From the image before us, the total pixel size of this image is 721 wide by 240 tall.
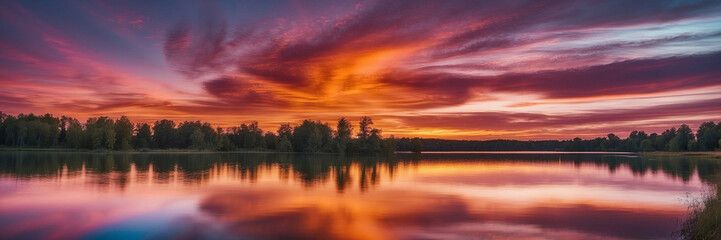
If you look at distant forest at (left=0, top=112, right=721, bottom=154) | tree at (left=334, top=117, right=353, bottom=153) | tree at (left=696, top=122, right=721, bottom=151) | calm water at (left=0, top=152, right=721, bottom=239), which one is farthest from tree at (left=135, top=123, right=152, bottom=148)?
A: tree at (left=696, top=122, right=721, bottom=151)

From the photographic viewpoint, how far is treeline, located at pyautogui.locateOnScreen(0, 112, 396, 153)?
448 ft

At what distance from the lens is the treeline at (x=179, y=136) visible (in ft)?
448

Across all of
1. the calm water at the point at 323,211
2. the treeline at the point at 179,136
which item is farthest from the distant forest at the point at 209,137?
the calm water at the point at 323,211

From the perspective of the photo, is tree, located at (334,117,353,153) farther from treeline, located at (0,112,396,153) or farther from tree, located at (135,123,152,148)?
tree, located at (135,123,152,148)

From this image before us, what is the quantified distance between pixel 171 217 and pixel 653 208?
24990 millimetres

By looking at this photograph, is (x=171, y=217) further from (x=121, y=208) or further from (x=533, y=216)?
(x=533, y=216)

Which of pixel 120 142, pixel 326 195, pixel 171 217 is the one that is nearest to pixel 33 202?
pixel 171 217

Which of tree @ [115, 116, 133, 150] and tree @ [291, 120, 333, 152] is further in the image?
tree @ [291, 120, 333, 152]

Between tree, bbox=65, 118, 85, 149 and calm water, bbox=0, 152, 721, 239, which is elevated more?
tree, bbox=65, 118, 85, 149

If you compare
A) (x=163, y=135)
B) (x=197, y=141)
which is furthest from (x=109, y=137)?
(x=163, y=135)

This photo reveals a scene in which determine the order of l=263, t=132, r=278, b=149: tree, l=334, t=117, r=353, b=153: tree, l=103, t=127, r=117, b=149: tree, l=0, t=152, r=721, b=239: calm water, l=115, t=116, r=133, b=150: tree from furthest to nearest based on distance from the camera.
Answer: l=263, t=132, r=278, b=149: tree, l=334, t=117, r=353, b=153: tree, l=115, t=116, r=133, b=150: tree, l=103, t=127, r=117, b=149: tree, l=0, t=152, r=721, b=239: calm water

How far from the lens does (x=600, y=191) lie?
33531mm

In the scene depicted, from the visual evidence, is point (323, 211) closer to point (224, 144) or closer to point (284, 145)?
point (284, 145)

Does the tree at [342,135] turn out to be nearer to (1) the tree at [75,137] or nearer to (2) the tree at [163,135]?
(2) the tree at [163,135]
